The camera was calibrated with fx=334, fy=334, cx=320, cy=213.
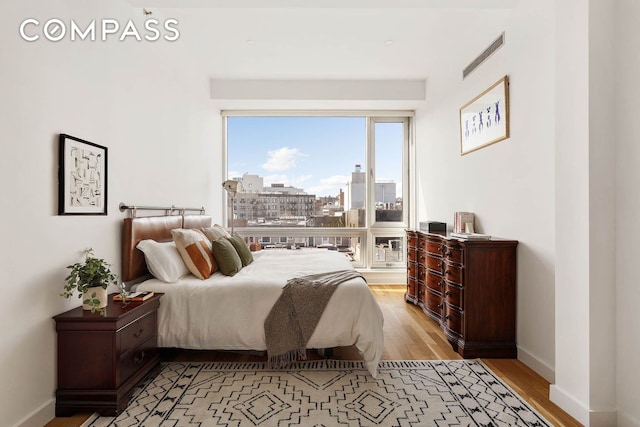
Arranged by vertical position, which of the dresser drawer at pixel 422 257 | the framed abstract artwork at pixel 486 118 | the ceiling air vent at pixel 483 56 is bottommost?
the dresser drawer at pixel 422 257

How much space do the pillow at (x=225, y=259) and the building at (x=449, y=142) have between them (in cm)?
77

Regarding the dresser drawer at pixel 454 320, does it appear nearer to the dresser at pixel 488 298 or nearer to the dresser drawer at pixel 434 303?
the dresser at pixel 488 298

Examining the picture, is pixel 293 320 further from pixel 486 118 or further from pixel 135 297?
pixel 486 118

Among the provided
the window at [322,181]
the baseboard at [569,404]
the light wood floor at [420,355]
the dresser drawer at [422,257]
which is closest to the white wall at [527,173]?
the light wood floor at [420,355]

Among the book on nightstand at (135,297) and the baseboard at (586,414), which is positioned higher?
the book on nightstand at (135,297)

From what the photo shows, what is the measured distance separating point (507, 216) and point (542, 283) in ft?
2.09

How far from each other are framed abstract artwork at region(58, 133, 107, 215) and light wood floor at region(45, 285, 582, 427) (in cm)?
126

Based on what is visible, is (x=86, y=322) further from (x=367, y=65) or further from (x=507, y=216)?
(x=367, y=65)

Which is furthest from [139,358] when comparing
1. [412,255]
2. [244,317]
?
[412,255]

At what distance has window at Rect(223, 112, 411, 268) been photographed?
18.2ft

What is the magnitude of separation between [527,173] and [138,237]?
124 inches

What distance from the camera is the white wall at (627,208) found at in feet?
5.63

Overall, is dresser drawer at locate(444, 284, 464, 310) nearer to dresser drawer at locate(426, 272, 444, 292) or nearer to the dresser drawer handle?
dresser drawer at locate(426, 272, 444, 292)

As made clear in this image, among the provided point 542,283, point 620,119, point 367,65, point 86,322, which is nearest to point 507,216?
point 542,283
